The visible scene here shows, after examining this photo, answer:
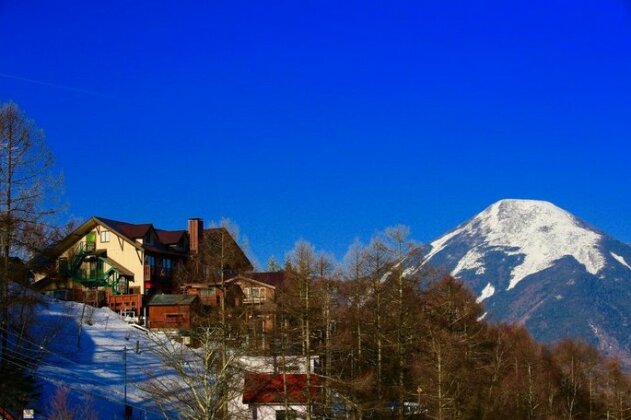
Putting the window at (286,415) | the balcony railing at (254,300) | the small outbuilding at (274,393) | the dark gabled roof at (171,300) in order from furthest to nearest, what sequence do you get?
the dark gabled roof at (171,300), the balcony railing at (254,300), the small outbuilding at (274,393), the window at (286,415)

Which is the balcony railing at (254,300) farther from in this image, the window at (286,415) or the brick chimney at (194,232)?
the window at (286,415)

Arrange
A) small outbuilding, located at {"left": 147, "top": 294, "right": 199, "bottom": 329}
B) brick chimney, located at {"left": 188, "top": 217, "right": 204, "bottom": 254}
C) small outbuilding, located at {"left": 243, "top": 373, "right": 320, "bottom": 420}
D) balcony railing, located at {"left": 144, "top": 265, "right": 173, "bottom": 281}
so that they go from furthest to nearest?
brick chimney, located at {"left": 188, "top": 217, "right": 204, "bottom": 254} < balcony railing, located at {"left": 144, "top": 265, "right": 173, "bottom": 281} < small outbuilding, located at {"left": 147, "top": 294, "right": 199, "bottom": 329} < small outbuilding, located at {"left": 243, "top": 373, "right": 320, "bottom": 420}

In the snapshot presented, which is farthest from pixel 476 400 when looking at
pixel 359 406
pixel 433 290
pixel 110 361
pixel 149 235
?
pixel 149 235

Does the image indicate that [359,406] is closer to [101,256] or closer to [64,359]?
[64,359]

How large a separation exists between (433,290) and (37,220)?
26.8 metres

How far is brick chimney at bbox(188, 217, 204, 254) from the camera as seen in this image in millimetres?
83312

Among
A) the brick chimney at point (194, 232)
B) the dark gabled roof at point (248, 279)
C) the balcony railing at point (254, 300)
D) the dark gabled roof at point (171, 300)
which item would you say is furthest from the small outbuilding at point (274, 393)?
the brick chimney at point (194, 232)

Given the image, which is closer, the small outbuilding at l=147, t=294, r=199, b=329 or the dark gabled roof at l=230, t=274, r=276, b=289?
the dark gabled roof at l=230, t=274, r=276, b=289

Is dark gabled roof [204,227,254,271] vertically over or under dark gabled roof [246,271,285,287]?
under

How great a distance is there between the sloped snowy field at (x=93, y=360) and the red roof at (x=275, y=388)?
4778 mm

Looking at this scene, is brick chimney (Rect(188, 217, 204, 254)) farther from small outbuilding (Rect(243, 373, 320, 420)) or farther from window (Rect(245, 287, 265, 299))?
small outbuilding (Rect(243, 373, 320, 420))

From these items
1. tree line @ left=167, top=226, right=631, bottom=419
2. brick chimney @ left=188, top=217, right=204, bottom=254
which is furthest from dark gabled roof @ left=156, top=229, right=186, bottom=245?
tree line @ left=167, top=226, right=631, bottom=419

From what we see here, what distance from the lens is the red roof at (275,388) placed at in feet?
144

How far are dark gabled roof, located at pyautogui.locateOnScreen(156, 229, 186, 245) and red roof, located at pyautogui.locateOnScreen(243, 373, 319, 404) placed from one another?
124ft
